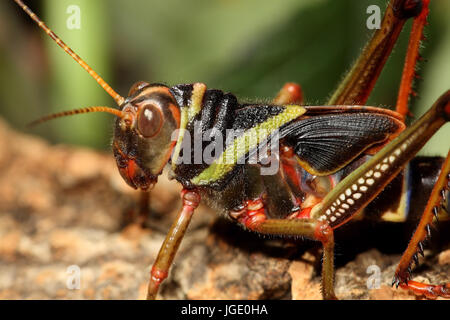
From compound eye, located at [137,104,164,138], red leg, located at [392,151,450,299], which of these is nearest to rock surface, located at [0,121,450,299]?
red leg, located at [392,151,450,299]

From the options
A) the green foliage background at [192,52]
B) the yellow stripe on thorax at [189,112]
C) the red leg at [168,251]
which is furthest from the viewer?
the green foliage background at [192,52]

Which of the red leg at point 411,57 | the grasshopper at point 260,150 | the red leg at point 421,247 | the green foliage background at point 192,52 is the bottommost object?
the red leg at point 421,247

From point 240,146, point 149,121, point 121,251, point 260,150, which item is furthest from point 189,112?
point 121,251

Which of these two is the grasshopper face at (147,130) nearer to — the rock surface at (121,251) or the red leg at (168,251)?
the red leg at (168,251)

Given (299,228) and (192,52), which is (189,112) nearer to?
(299,228)

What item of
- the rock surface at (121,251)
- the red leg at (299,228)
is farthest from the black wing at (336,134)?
the rock surface at (121,251)

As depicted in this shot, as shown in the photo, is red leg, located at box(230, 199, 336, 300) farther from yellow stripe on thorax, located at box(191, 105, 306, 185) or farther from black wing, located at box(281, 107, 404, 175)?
black wing, located at box(281, 107, 404, 175)
